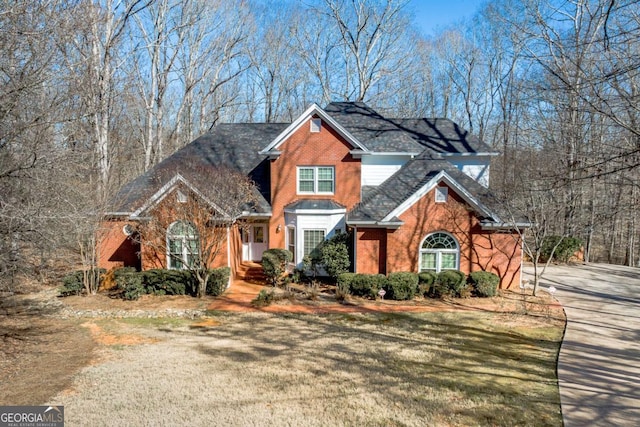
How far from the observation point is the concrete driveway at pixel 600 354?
6637mm

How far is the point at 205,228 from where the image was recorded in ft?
47.5

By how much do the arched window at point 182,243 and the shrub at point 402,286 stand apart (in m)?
7.50

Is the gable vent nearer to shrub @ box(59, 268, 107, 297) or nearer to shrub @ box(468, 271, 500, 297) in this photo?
shrub @ box(468, 271, 500, 297)

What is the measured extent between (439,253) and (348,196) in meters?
5.01

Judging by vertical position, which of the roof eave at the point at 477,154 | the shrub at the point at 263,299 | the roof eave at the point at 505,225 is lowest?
the shrub at the point at 263,299

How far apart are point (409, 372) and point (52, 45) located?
36.4 feet

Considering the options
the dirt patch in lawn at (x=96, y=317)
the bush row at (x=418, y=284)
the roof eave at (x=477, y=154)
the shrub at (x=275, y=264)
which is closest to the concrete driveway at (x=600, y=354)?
the dirt patch in lawn at (x=96, y=317)

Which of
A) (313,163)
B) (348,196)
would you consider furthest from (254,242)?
(348,196)

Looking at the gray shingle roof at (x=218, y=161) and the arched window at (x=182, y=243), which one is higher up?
the gray shingle roof at (x=218, y=161)

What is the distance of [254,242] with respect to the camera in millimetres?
19969

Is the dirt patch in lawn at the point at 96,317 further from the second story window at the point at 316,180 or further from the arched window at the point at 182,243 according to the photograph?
the second story window at the point at 316,180

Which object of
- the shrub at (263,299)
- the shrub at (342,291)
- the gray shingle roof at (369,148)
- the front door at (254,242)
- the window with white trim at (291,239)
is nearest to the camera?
the shrub at (263,299)

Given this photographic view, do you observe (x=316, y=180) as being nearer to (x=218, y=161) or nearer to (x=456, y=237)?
(x=218, y=161)

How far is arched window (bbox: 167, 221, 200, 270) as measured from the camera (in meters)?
14.7
